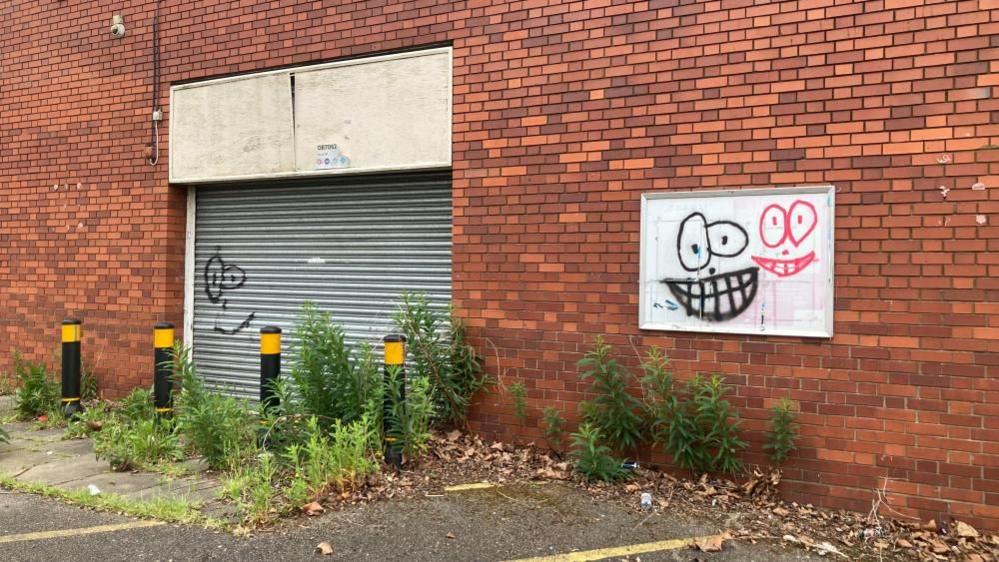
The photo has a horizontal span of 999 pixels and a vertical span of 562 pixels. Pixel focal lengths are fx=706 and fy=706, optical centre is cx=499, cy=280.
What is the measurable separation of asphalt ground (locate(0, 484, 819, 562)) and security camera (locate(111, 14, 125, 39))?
5390 mm

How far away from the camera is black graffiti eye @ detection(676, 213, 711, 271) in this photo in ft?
17.4

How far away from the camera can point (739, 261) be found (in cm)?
519

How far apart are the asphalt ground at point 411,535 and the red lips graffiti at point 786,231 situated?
A: 73.9 inches

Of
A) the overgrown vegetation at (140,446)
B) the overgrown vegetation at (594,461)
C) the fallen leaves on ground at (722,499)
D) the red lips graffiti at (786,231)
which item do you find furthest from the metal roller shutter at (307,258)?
the red lips graffiti at (786,231)

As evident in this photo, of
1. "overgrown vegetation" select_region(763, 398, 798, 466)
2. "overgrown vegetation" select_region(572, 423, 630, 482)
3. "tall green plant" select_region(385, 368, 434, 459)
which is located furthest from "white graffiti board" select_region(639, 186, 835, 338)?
"tall green plant" select_region(385, 368, 434, 459)

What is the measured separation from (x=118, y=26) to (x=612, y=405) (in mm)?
6880

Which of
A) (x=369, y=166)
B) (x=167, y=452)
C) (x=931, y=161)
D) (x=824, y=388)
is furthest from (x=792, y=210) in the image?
(x=167, y=452)

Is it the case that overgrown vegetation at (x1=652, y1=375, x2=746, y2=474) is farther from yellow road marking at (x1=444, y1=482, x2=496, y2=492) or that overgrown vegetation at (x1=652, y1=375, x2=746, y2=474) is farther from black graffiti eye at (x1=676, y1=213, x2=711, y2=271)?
yellow road marking at (x1=444, y1=482, x2=496, y2=492)

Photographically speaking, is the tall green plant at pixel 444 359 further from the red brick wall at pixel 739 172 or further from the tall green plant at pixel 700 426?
the tall green plant at pixel 700 426

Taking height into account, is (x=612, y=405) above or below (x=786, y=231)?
below

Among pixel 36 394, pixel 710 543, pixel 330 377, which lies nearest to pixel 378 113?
pixel 330 377

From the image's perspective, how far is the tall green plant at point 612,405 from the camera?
5.25 m

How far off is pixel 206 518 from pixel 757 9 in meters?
5.17

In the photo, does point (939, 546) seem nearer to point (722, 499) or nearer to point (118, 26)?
point (722, 499)
